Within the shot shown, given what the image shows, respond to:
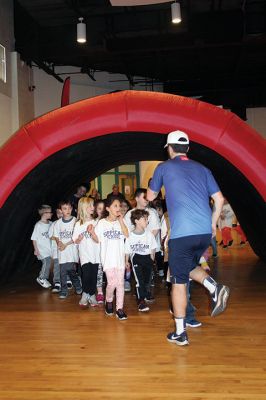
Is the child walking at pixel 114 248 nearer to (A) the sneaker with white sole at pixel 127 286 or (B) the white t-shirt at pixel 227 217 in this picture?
(A) the sneaker with white sole at pixel 127 286

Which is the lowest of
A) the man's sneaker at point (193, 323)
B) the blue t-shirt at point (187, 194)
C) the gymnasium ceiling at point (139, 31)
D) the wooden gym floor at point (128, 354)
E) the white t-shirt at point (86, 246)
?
the wooden gym floor at point (128, 354)

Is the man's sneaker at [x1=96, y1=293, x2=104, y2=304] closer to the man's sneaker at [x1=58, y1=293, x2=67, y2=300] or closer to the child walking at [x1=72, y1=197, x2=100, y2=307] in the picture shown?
the child walking at [x1=72, y1=197, x2=100, y2=307]

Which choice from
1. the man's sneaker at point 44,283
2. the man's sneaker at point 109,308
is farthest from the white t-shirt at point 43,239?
the man's sneaker at point 109,308

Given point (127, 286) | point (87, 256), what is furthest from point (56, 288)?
point (87, 256)

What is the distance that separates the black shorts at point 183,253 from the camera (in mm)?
3385

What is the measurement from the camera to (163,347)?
341 centimetres

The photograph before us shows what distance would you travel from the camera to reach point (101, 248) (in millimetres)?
4316

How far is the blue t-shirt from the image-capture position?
3.39m

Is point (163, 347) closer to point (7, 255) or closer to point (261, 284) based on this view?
point (261, 284)

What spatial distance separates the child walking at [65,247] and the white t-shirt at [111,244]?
962mm

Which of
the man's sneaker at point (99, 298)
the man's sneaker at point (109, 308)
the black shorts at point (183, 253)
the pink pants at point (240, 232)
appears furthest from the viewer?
the pink pants at point (240, 232)

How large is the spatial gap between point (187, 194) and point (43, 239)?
288cm

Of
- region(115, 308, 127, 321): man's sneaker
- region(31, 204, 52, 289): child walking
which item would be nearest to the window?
region(31, 204, 52, 289): child walking

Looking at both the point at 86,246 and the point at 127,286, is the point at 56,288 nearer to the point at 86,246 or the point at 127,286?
the point at 127,286
